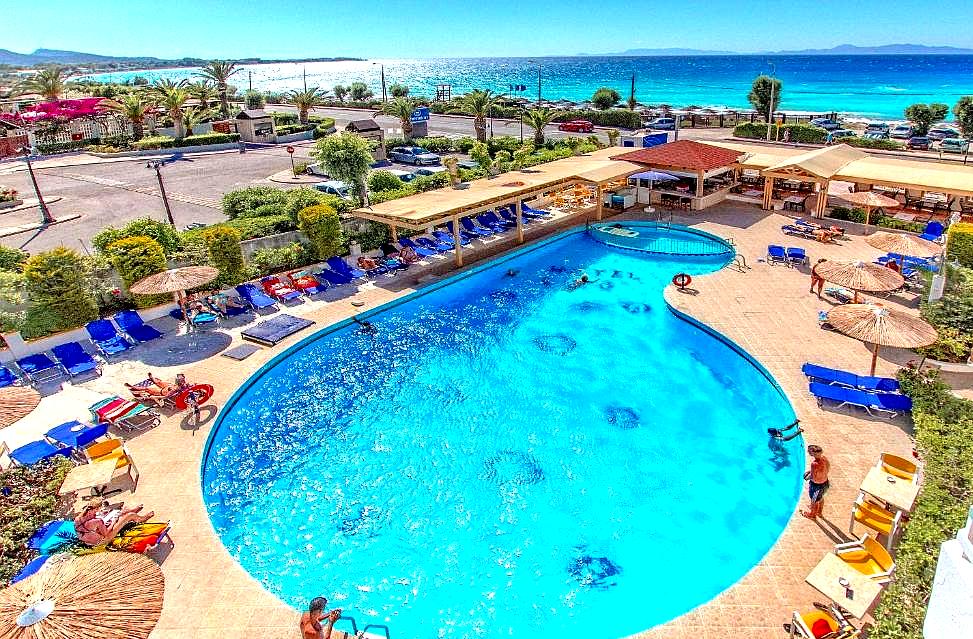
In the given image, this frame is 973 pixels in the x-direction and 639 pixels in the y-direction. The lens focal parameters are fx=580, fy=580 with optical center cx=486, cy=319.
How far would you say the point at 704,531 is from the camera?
1030 centimetres

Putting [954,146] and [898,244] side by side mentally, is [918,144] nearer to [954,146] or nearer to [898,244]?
[954,146]

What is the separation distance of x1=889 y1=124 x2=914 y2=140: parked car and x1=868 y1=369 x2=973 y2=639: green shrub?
131 ft

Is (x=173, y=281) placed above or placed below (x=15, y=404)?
above

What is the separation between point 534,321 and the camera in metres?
17.8

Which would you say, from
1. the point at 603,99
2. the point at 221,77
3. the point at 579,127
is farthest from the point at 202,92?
the point at 603,99

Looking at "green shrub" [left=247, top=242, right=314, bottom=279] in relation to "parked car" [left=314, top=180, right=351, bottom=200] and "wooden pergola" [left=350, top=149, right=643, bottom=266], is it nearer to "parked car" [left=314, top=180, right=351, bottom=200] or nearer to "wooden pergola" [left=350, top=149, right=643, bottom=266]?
"wooden pergola" [left=350, top=149, right=643, bottom=266]

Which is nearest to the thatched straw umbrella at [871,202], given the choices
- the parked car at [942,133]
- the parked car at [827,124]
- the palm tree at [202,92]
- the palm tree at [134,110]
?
the parked car at [942,133]

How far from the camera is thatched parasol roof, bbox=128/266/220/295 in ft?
51.8

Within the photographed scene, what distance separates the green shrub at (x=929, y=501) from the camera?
630 centimetres

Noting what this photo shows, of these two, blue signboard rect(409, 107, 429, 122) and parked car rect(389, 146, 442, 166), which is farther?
blue signboard rect(409, 107, 429, 122)

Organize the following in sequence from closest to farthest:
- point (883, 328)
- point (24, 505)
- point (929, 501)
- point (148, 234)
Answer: point (929, 501) < point (24, 505) < point (883, 328) < point (148, 234)

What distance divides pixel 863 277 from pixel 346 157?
61.5 ft

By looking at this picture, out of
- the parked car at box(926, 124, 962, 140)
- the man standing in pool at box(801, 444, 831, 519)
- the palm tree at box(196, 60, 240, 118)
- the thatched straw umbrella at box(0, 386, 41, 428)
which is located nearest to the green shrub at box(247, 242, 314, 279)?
the thatched straw umbrella at box(0, 386, 41, 428)

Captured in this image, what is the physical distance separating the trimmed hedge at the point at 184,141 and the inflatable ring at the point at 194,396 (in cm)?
4155
